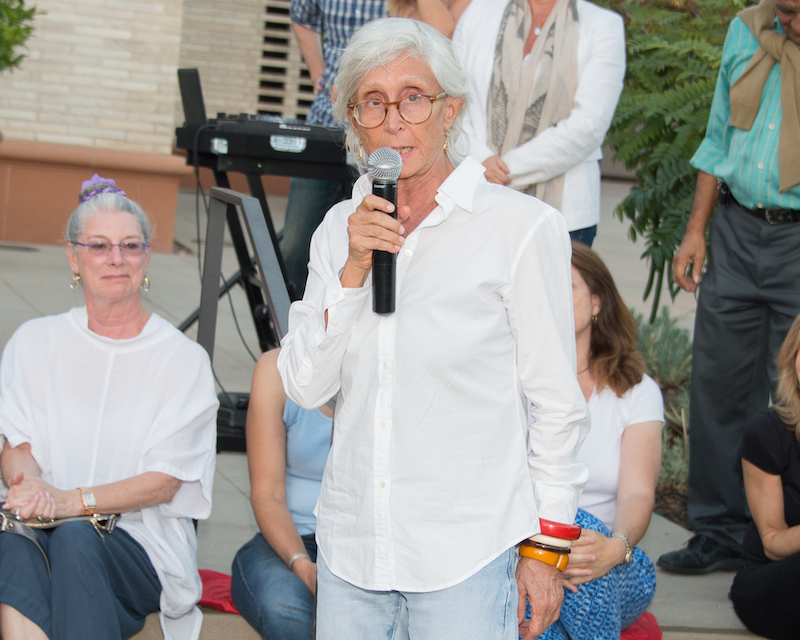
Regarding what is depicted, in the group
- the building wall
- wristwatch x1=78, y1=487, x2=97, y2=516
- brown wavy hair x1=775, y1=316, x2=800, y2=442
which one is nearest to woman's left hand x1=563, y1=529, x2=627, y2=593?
brown wavy hair x1=775, y1=316, x2=800, y2=442

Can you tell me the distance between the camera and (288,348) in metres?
2.04

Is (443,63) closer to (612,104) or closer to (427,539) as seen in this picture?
(427,539)

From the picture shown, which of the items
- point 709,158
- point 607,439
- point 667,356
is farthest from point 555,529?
point 667,356

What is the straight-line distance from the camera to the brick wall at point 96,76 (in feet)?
28.7

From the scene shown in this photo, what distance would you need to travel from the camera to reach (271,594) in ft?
9.21

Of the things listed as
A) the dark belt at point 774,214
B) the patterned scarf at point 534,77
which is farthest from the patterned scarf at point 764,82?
the patterned scarf at point 534,77

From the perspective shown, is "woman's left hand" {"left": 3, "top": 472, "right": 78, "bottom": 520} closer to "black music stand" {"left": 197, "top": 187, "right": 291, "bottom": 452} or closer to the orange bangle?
"black music stand" {"left": 197, "top": 187, "right": 291, "bottom": 452}

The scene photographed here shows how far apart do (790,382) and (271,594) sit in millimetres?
1906

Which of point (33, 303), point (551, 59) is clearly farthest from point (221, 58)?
point (551, 59)

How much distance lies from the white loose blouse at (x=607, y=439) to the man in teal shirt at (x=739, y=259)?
2.90ft

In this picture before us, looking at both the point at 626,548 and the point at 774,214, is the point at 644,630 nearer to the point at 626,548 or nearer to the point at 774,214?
the point at 626,548

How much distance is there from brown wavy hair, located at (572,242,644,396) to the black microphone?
1625 millimetres

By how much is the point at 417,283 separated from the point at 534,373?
29 cm

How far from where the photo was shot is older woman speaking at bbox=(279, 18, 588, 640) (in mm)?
1854
